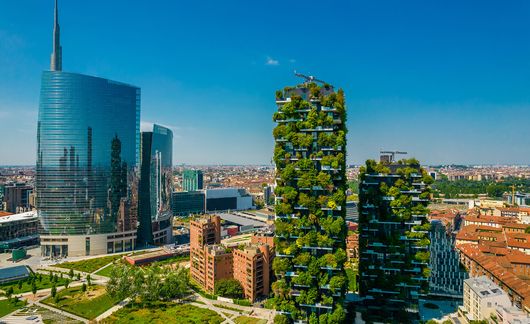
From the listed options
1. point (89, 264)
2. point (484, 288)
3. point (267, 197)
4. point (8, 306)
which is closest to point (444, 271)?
point (484, 288)

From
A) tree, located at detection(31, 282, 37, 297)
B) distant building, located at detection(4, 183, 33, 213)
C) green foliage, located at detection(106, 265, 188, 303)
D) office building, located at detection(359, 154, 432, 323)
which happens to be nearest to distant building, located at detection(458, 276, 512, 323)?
office building, located at detection(359, 154, 432, 323)

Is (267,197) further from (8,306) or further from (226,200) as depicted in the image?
(8,306)

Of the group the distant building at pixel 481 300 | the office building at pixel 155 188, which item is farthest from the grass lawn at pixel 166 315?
the office building at pixel 155 188

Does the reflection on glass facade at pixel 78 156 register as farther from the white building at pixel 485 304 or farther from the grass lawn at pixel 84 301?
the white building at pixel 485 304

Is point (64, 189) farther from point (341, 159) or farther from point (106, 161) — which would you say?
point (341, 159)

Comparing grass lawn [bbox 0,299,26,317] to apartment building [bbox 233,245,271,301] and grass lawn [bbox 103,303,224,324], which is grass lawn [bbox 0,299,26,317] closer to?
grass lawn [bbox 103,303,224,324]
